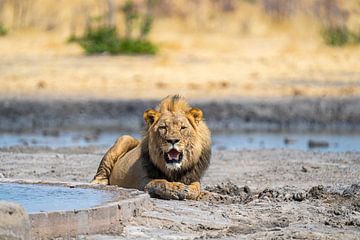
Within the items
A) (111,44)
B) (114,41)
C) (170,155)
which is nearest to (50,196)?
(170,155)

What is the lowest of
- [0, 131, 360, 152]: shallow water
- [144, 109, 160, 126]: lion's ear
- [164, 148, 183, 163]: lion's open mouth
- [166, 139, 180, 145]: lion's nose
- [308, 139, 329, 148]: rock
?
[0, 131, 360, 152]: shallow water

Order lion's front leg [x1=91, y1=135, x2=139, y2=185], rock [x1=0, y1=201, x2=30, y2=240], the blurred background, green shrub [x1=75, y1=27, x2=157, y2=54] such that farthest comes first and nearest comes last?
green shrub [x1=75, y1=27, x2=157, y2=54] < the blurred background < lion's front leg [x1=91, y1=135, x2=139, y2=185] < rock [x1=0, y1=201, x2=30, y2=240]

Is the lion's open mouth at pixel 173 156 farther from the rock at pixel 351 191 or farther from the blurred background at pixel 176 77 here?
the blurred background at pixel 176 77

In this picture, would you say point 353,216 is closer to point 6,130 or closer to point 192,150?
point 192,150

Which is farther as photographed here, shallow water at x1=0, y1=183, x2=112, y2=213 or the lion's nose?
the lion's nose

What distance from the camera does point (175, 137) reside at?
8969 millimetres

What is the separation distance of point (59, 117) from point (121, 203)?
10.7m

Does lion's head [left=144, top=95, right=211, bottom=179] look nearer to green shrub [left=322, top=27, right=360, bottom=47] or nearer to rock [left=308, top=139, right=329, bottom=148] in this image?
rock [left=308, top=139, right=329, bottom=148]

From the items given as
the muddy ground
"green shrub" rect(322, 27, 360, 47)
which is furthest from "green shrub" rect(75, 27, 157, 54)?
the muddy ground

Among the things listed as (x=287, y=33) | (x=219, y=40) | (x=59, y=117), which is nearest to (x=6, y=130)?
(x=59, y=117)

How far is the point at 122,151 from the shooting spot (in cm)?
997

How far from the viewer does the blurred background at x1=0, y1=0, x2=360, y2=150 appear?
Answer: 59.5 ft

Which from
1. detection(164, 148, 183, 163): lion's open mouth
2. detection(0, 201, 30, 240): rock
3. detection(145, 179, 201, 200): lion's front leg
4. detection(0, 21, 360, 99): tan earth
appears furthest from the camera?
detection(0, 21, 360, 99): tan earth

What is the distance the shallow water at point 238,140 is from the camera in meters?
15.1
